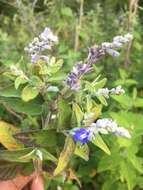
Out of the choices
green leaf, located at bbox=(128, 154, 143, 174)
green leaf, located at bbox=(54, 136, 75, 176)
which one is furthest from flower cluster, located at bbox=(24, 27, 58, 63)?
green leaf, located at bbox=(128, 154, 143, 174)

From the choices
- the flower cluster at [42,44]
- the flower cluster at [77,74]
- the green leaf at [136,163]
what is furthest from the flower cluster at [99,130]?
the green leaf at [136,163]

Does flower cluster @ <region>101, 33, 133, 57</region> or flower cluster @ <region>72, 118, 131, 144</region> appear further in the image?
flower cluster @ <region>101, 33, 133, 57</region>

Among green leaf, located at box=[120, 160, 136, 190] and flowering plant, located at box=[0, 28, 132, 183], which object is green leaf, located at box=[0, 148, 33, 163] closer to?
flowering plant, located at box=[0, 28, 132, 183]

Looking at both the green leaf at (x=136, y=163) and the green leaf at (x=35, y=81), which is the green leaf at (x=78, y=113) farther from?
the green leaf at (x=136, y=163)

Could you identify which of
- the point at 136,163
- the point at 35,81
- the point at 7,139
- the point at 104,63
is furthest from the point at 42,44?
the point at 104,63

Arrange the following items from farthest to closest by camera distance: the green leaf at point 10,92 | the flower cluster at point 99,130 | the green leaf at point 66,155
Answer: the green leaf at point 10,92 → the green leaf at point 66,155 → the flower cluster at point 99,130
